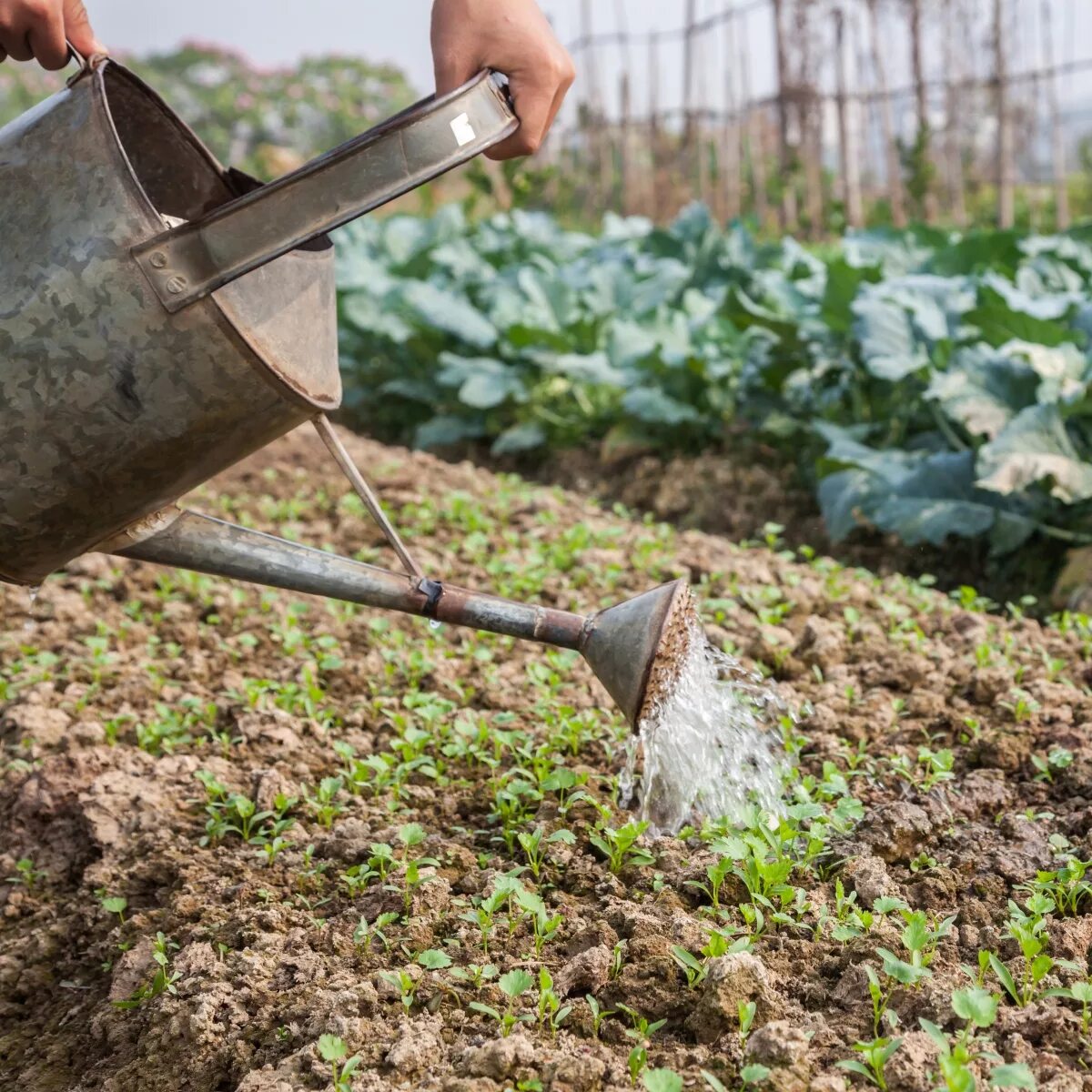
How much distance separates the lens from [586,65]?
12859 millimetres

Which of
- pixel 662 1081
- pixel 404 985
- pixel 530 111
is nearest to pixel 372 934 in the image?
pixel 404 985

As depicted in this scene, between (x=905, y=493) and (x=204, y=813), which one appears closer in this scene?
(x=204, y=813)

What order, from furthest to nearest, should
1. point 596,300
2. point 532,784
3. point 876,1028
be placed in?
point 596,300 < point 532,784 < point 876,1028

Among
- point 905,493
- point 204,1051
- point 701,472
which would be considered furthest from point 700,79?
point 204,1051

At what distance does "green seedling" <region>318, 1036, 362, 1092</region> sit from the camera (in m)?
1.39

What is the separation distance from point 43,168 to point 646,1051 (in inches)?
45.9

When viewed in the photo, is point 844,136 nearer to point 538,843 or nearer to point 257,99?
point 538,843

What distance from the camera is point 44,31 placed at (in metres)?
1.59

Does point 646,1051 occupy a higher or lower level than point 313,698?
higher

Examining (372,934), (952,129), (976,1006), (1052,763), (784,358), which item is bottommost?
(952,129)

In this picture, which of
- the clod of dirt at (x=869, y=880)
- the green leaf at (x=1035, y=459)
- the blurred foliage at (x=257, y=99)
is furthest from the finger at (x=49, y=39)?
the blurred foliage at (x=257, y=99)

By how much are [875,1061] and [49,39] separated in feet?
4.80

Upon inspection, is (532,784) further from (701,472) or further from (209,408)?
(701,472)

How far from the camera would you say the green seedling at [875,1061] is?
1299mm
